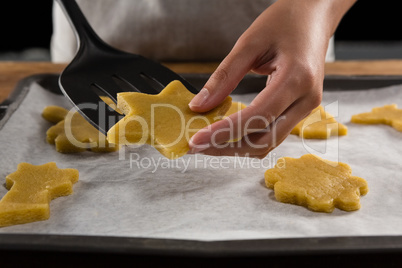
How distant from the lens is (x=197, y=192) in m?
1.05

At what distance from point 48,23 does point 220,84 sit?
6.53ft

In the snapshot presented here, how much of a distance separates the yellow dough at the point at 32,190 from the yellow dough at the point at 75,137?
0.12 m

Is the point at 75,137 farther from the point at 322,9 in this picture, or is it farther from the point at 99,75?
the point at 322,9

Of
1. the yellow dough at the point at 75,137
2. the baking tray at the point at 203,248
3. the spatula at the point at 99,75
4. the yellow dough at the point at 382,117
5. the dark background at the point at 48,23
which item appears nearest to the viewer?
the baking tray at the point at 203,248

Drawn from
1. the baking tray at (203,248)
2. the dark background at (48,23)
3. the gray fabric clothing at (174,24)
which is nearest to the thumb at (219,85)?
the baking tray at (203,248)

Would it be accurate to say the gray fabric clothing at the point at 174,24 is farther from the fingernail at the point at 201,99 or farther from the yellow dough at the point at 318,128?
the fingernail at the point at 201,99

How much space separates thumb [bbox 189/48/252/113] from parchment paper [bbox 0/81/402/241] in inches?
7.4

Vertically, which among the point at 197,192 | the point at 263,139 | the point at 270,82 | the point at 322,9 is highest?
the point at 322,9

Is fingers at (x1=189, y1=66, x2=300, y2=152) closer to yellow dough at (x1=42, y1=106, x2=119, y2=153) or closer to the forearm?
the forearm

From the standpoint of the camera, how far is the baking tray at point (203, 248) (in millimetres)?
768

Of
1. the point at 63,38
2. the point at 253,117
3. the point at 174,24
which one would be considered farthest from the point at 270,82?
the point at 63,38

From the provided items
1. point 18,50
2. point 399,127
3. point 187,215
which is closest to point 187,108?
point 187,215

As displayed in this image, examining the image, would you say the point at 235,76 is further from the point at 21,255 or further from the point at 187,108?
the point at 21,255

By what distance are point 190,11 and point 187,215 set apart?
0.96m
